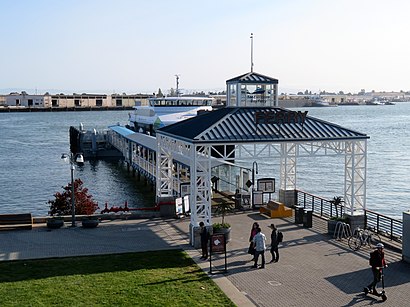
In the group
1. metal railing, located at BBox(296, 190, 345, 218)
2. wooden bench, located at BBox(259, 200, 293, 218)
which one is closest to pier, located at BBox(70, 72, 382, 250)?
wooden bench, located at BBox(259, 200, 293, 218)

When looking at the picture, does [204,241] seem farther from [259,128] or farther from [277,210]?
[277,210]

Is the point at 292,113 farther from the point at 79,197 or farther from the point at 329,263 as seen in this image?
the point at 79,197

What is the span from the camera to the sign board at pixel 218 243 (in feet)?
62.8

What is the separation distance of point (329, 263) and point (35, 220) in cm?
1343

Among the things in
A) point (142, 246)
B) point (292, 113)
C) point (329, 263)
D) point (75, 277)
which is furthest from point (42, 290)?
point (292, 113)

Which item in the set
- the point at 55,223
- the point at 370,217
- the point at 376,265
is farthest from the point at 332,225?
the point at 55,223

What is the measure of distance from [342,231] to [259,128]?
5202 millimetres

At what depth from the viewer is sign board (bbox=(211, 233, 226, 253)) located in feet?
62.8

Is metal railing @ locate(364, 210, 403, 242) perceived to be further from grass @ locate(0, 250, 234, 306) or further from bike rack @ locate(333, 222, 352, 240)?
grass @ locate(0, 250, 234, 306)

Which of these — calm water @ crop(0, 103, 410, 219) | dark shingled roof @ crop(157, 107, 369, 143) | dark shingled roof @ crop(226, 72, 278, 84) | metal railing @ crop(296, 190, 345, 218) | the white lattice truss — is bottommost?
calm water @ crop(0, 103, 410, 219)

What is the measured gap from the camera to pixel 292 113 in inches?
955

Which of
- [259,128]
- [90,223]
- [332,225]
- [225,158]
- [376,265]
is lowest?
[90,223]

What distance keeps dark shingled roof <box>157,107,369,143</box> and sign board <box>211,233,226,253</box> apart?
4151 mm

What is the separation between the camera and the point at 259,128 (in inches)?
927
